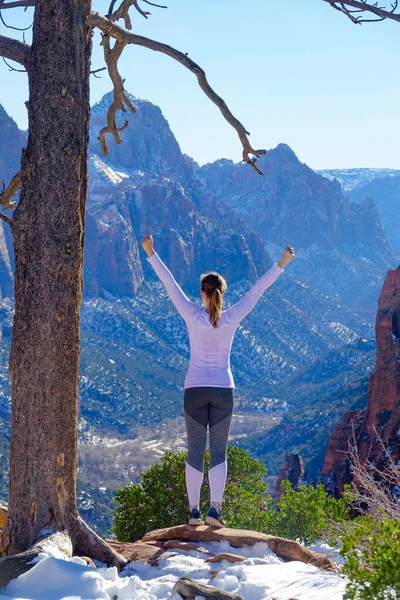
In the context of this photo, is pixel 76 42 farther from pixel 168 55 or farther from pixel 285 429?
pixel 285 429

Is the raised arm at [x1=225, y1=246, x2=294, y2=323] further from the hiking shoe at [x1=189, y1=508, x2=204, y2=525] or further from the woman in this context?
the hiking shoe at [x1=189, y1=508, x2=204, y2=525]

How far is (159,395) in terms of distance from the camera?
4311 inches

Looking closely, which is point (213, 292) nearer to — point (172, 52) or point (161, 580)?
point (172, 52)

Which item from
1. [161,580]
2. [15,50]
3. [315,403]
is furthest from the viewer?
[315,403]

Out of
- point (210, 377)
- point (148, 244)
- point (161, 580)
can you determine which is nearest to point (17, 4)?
point (148, 244)

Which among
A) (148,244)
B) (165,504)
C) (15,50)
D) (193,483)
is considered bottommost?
(165,504)

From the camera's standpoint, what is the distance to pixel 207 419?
6.20 metres

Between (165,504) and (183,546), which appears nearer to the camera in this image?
(183,546)

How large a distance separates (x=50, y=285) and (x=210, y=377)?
4.69 ft

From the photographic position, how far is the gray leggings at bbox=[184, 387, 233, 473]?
605 centimetres

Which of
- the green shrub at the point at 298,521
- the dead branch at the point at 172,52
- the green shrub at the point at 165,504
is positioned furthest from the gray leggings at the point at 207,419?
the green shrub at the point at 298,521

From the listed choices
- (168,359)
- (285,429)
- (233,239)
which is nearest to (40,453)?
(285,429)

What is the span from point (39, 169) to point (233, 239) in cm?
18179

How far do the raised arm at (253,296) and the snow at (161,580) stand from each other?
1.82 metres
